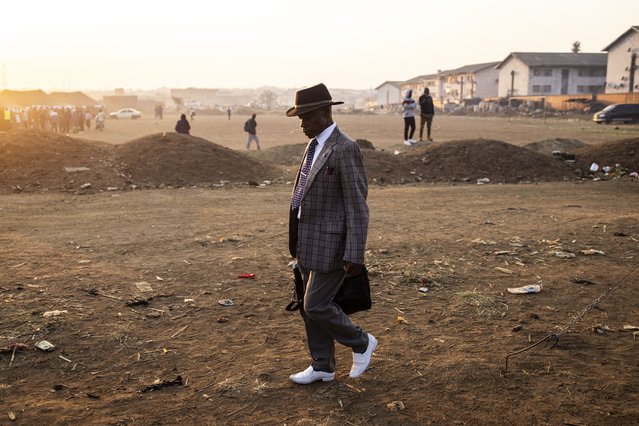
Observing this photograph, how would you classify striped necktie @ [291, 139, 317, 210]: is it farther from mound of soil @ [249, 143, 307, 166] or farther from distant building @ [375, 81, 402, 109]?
distant building @ [375, 81, 402, 109]

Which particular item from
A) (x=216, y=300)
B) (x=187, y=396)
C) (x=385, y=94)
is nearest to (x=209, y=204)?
(x=216, y=300)

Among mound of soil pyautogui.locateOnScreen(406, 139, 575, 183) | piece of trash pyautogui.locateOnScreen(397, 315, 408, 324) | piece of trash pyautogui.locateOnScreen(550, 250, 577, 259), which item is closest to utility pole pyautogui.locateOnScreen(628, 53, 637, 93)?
mound of soil pyautogui.locateOnScreen(406, 139, 575, 183)

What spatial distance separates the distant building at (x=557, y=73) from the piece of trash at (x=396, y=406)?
251 ft

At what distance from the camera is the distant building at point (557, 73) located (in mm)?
74000

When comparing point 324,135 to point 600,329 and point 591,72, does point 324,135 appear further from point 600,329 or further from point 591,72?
point 591,72

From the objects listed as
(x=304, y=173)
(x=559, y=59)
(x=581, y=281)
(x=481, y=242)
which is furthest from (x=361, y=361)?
(x=559, y=59)

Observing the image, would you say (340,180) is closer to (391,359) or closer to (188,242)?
(391,359)

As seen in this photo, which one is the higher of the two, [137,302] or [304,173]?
[304,173]

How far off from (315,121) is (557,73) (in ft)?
259

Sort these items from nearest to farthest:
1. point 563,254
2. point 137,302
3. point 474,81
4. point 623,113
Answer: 1. point 137,302
2. point 563,254
3. point 623,113
4. point 474,81

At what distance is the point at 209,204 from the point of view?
12000mm

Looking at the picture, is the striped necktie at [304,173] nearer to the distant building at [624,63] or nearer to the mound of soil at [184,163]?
the mound of soil at [184,163]

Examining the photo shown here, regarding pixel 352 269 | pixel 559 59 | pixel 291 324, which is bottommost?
pixel 291 324

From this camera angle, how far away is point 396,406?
149 inches
